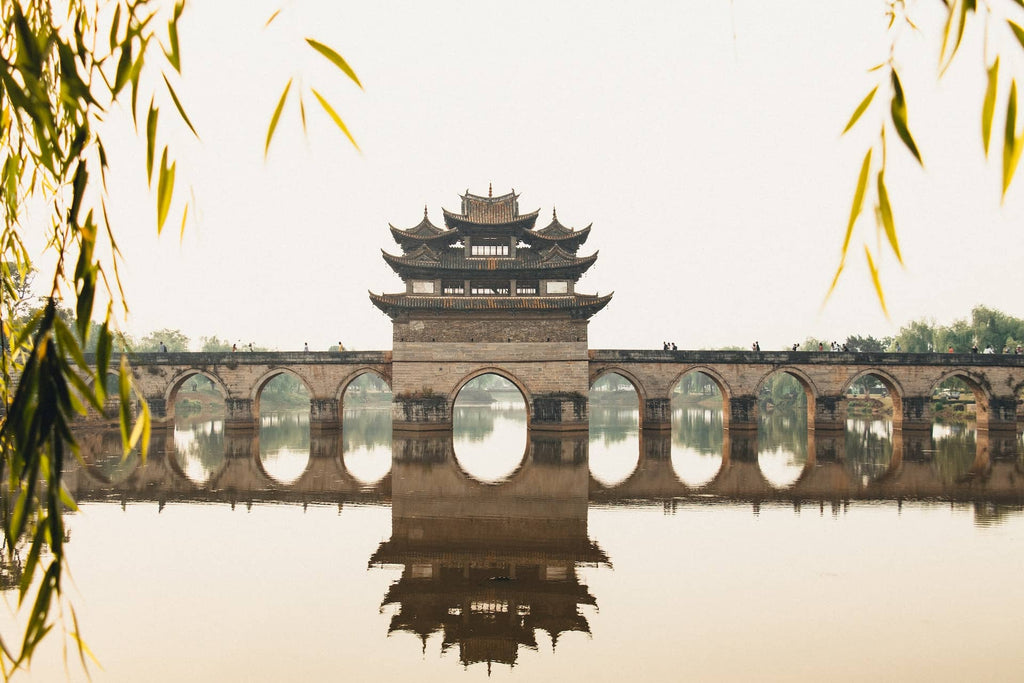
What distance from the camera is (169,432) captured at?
28234 mm

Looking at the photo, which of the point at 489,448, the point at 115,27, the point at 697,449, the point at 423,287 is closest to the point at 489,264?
the point at 423,287

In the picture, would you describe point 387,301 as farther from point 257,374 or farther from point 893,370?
point 893,370

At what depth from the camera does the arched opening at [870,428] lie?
65.2 ft

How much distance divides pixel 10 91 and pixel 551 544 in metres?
10.2

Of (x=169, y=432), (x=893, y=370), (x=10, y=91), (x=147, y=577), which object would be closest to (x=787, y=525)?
(x=147, y=577)

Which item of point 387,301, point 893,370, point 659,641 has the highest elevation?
point 387,301

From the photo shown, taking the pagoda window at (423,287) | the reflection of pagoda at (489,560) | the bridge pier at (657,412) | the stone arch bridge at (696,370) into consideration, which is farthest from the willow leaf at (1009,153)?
the bridge pier at (657,412)

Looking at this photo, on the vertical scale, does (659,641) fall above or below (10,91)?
below

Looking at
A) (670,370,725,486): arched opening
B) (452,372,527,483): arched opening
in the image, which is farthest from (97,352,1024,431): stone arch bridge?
(452,372,527,483): arched opening

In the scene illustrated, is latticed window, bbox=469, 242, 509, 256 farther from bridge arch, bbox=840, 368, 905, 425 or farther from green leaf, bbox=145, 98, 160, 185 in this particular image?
green leaf, bbox=145, 98, 160, 185

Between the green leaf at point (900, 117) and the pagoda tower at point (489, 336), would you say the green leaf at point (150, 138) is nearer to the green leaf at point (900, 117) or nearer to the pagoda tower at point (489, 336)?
the green leaf at point (900, 117)

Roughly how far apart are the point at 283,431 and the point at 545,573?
26.6 metres

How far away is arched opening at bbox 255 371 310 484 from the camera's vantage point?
64.1 ft

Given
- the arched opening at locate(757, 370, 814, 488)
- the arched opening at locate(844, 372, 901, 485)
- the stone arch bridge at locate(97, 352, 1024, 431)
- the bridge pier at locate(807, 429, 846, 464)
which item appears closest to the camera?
the arched opening at locate(757, 370, 814, 488)
